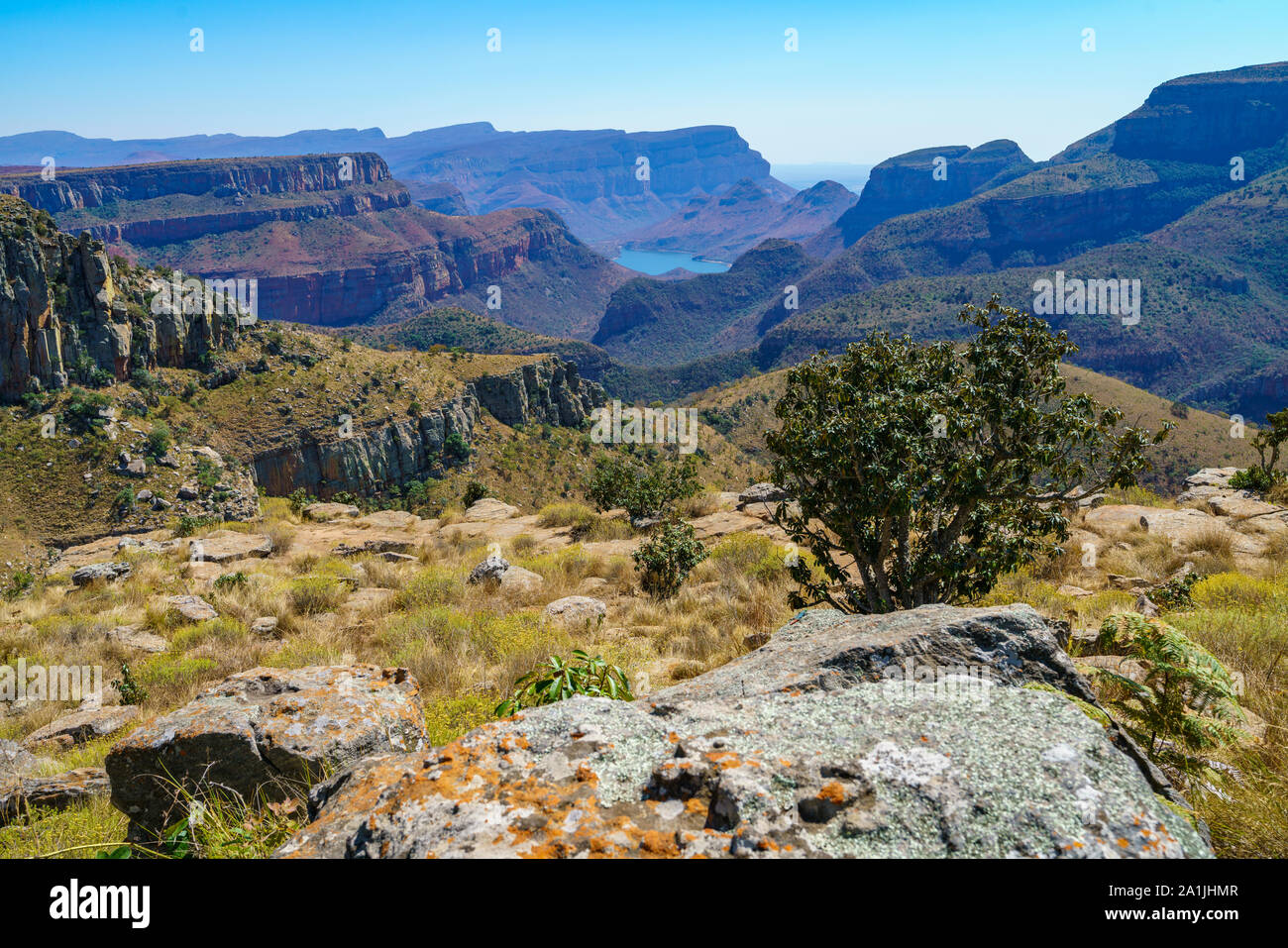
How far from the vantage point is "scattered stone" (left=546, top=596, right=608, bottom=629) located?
8639 mm

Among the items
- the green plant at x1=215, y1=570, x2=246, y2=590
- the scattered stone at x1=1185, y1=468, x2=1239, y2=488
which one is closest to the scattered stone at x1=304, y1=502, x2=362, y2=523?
the green plant at x1=215, y1=570, x2=246, y2=590

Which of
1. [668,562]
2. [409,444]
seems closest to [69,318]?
[409,444]

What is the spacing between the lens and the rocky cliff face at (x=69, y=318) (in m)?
37.2

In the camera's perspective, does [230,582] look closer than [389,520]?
Yes

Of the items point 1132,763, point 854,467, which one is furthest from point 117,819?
point 854,467

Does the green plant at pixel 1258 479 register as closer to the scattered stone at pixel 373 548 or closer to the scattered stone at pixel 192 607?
the scattered stone at pixel 373 548

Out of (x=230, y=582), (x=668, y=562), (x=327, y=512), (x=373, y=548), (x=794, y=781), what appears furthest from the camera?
(x=327, y=512)

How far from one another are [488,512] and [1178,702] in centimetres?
1935

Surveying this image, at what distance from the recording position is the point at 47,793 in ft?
15.1

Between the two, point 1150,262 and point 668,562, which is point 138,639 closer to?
point 668,562

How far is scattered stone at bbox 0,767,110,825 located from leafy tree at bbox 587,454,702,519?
1348cm
